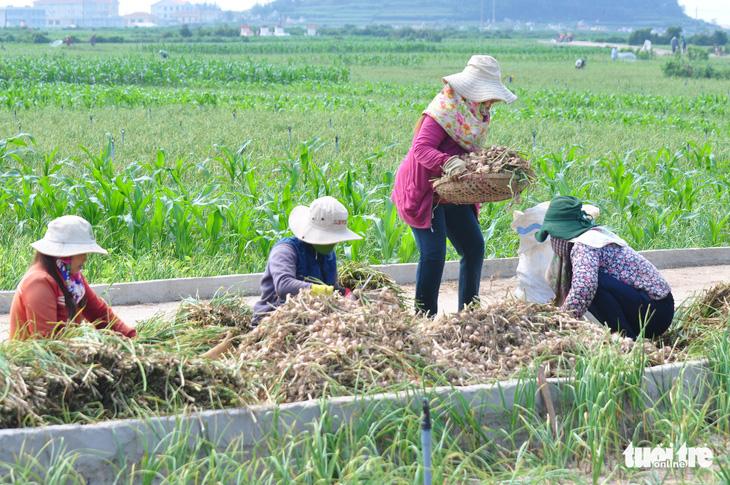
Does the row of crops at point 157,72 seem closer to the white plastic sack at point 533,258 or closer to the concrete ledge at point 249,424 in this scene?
the white plastic sack at point 533,258

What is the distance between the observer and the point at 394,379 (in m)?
3.27

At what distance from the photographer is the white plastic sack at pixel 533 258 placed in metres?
4.87

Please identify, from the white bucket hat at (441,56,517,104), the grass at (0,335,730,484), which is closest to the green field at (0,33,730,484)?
the grass at (0,335,730,484)

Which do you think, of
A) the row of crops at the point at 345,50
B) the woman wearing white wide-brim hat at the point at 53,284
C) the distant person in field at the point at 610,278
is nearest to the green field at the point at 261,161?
the distant person in field at the point at 610,278

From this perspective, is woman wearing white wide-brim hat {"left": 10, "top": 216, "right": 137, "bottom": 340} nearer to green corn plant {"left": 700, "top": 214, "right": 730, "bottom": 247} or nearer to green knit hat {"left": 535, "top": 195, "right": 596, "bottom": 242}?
green knit hat {"left": 535, "top": 195, "right": 596, "bottom": 242}

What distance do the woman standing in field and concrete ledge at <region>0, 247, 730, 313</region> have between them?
0.71 metres

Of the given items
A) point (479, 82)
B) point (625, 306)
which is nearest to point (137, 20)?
point (479, 82)

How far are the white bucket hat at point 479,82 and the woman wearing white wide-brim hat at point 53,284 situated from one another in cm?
204

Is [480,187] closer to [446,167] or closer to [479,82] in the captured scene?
[446,167]

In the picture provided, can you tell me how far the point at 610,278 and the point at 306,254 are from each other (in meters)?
1.57

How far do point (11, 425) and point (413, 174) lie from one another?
2.44 m

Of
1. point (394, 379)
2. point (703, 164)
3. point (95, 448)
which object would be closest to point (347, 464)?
point (394, 379)

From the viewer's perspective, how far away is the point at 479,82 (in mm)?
4289

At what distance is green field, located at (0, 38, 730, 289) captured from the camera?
6.19m
